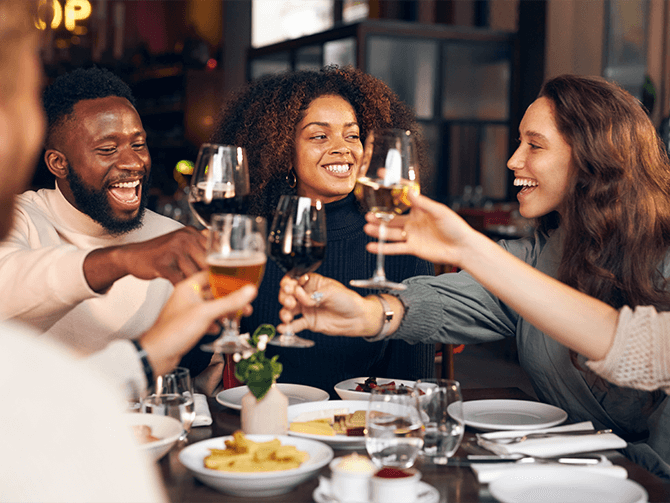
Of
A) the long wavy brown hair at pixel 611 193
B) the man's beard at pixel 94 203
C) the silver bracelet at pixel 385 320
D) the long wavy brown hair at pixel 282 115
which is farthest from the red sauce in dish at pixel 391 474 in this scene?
the long wavy brown hair at pixel 282 115

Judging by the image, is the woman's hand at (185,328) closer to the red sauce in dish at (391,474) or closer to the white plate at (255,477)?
the white plate at (255,477)

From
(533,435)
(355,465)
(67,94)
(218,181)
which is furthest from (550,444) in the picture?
(67,94)

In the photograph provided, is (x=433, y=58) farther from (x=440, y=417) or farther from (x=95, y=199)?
(x=440, y=417)

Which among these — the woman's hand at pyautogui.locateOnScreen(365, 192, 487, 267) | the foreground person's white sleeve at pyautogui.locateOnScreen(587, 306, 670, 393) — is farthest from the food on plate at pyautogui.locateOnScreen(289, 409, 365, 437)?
the foreground person's white sleeve at pyautogui.locateOnScreen(587, 306, 670, 393)

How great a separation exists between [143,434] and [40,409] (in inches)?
26.2

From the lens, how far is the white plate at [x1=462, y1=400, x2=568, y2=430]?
4.48 feet

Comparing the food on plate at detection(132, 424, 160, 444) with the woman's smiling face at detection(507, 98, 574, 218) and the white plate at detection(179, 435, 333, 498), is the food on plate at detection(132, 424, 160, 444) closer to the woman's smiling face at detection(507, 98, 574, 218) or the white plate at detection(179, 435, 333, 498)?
the white plate at detection(179, 435, 333, 498)

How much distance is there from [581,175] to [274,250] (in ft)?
2.85

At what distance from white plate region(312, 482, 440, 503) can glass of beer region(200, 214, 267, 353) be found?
248mm

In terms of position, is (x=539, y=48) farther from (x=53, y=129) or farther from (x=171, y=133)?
(x=53, y=129)

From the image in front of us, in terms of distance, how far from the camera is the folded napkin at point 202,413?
141cm

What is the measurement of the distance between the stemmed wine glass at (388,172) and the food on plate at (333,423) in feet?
0.88

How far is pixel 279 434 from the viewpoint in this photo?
1.29 metres

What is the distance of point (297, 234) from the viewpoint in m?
1.26
